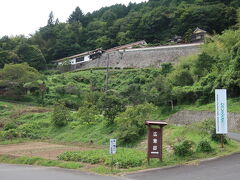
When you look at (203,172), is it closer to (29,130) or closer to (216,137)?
(216,137)

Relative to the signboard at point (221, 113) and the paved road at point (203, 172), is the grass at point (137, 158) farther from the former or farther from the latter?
the signboard at point (221, 113)

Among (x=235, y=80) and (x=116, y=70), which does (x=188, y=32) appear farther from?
(x=235, y=80)

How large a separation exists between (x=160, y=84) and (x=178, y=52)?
20233mm

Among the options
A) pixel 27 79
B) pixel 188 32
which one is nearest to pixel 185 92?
pixel 27 79

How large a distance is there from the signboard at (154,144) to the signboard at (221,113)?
8.93 feet

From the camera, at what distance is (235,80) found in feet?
74.7

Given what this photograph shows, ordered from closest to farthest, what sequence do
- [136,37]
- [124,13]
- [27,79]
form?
1. [27,79]
2. [136,37]
3. [124,13]

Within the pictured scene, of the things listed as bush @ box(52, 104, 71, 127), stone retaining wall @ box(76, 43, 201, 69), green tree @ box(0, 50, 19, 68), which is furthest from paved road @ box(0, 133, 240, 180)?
green tree @ box(0, 50, 19, 68)

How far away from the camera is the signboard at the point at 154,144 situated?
→ 11545 millimetres

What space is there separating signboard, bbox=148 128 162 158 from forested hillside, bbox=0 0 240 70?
39.7 metres

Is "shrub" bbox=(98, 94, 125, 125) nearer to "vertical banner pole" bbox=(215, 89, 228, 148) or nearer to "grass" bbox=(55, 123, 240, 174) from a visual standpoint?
"grass" bbox=(55, 123, 240, 174)

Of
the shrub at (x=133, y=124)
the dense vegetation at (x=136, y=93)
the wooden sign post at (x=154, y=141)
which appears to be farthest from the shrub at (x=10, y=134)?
the wooden sign post at (x=154, y=141)

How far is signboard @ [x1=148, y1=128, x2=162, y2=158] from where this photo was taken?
37.9 feet

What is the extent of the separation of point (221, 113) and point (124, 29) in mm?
59024
